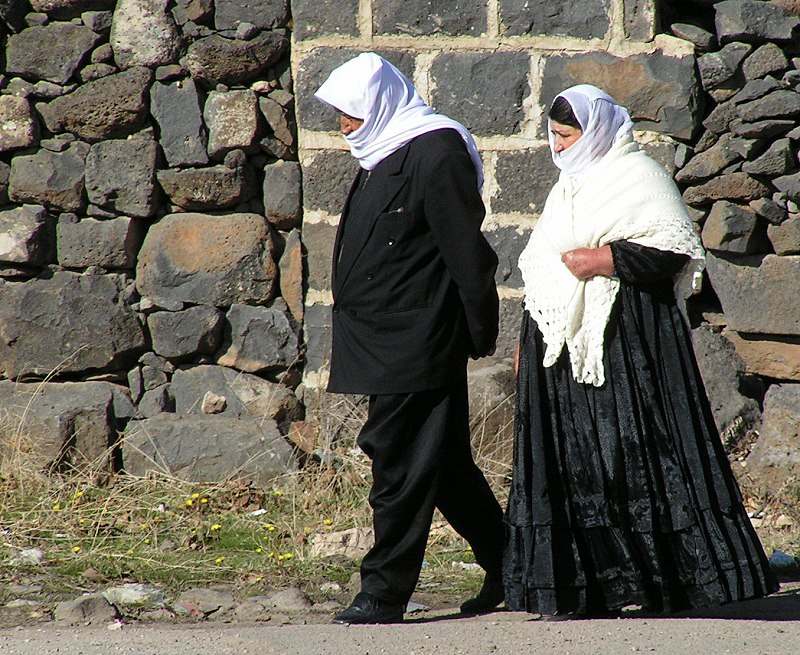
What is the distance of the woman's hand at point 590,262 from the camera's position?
11.5 feet

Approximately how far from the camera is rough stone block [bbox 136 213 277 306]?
5301 mm

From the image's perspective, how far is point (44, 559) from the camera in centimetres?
446

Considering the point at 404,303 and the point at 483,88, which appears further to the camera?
the point at 483,88

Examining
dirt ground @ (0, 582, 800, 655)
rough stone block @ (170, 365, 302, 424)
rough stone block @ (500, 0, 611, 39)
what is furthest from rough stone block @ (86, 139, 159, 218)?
dirt ground @ (0, 582, 800, 655)

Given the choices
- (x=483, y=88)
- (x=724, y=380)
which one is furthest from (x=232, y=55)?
(x=724, y=380)

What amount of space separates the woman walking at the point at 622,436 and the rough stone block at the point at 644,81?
1529mm

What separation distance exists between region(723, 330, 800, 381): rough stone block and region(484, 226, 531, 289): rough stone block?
960 mm

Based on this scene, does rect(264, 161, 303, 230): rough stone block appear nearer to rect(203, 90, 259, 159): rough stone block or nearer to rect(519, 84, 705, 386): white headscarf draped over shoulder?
rect(203, 90, 259, 159): rough stone block

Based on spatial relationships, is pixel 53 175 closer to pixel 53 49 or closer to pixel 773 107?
pixel 53 49

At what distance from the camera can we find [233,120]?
5254mm

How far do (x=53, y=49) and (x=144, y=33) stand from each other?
41 centimetres

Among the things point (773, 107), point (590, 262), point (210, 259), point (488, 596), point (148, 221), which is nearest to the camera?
point (590, 262)

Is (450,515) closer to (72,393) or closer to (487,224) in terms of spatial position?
(487,224)

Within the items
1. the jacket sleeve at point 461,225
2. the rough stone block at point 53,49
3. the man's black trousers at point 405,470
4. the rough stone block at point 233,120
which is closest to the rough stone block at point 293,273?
the rough stone block at point 233,120
